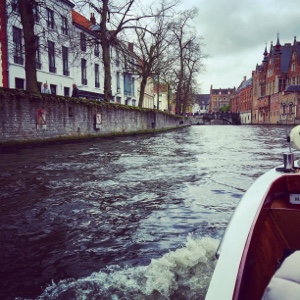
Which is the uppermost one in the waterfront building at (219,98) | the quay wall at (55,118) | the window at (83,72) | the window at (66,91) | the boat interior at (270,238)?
the waterfront building at (219,98)

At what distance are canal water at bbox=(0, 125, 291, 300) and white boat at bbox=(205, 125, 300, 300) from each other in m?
0.64

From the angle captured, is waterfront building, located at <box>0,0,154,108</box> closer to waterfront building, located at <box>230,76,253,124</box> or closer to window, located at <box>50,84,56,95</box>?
window, located at <box>50,84,56,95</box>

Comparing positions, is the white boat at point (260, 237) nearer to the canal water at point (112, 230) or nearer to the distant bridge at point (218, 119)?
the canal water at point (112, 230)

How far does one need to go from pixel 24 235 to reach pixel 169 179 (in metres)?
3.09

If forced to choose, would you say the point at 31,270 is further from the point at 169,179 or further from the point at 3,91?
the point at 3,91

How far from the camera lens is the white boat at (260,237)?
1.26m

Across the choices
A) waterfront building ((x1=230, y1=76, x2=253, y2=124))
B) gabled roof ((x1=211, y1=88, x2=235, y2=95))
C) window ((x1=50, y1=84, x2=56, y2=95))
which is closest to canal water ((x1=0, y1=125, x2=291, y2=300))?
window ((x1=50, y1=84, x2=56, y2=95))

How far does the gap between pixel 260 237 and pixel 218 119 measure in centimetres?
8195

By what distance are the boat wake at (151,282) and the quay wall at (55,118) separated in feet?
31.7

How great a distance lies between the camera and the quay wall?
11.3m

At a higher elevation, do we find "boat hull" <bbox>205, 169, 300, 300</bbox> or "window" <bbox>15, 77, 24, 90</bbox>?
"window" <bbox>15, 77, 24, 90</bbox>

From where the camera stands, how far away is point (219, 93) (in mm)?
127062

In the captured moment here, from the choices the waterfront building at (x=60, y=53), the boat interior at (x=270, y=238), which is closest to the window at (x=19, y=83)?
the waterfront building at (x=60, y=53)

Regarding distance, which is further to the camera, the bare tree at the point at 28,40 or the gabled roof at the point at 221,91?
the gabled roof at the point at 221,91
